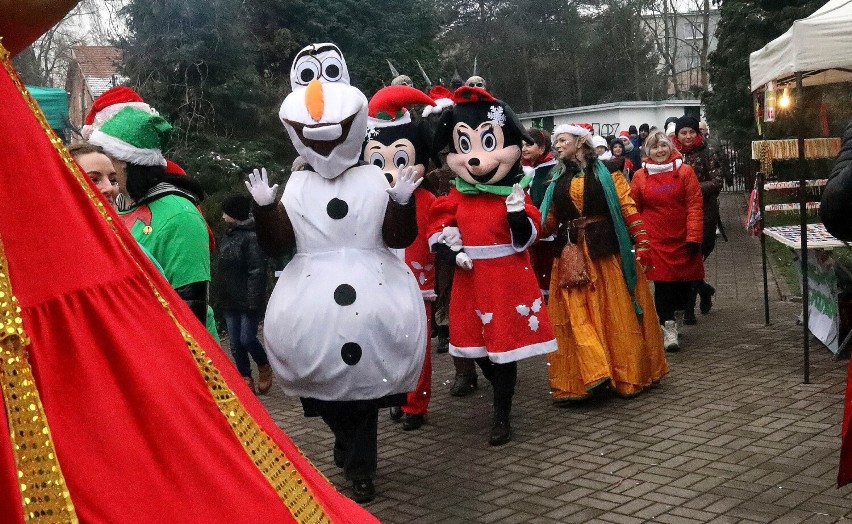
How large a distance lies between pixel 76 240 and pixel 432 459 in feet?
14.0

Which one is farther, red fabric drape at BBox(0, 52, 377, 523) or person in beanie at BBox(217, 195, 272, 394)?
person in beanie at BBox(217, 195, 272, 394)

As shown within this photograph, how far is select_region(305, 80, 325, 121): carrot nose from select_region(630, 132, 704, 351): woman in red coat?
429 cm

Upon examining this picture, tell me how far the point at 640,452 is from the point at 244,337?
3647 millimetres

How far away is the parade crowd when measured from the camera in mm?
4836

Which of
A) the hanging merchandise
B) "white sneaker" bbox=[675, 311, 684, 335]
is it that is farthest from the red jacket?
the hanging merchandise

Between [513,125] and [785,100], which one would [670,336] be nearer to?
[785,100]

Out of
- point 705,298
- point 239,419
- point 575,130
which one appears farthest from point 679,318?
point 239,419

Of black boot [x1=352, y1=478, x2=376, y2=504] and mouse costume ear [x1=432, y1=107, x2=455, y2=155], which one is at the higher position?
mouse costume ear [x1=432, y1=107, x2=455, y2=155]

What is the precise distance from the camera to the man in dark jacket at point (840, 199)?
300 cm

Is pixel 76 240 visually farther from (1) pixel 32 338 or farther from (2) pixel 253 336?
(2) pixel 253 336

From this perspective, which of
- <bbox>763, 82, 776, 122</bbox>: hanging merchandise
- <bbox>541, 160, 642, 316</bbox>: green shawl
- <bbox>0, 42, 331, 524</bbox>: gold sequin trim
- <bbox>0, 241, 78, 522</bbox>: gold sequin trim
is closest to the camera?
<bbox>0, 241, 78, 522</bbox>: gold sequin trim

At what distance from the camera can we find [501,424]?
246 inches

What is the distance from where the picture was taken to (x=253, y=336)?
827 centimetres

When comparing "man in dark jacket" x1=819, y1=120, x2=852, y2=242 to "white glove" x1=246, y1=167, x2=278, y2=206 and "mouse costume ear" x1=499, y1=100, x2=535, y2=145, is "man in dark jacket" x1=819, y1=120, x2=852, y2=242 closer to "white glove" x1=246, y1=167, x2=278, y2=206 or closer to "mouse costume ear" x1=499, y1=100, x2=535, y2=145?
"white glove" x1=246, y1=167, x2=278, y2=206
